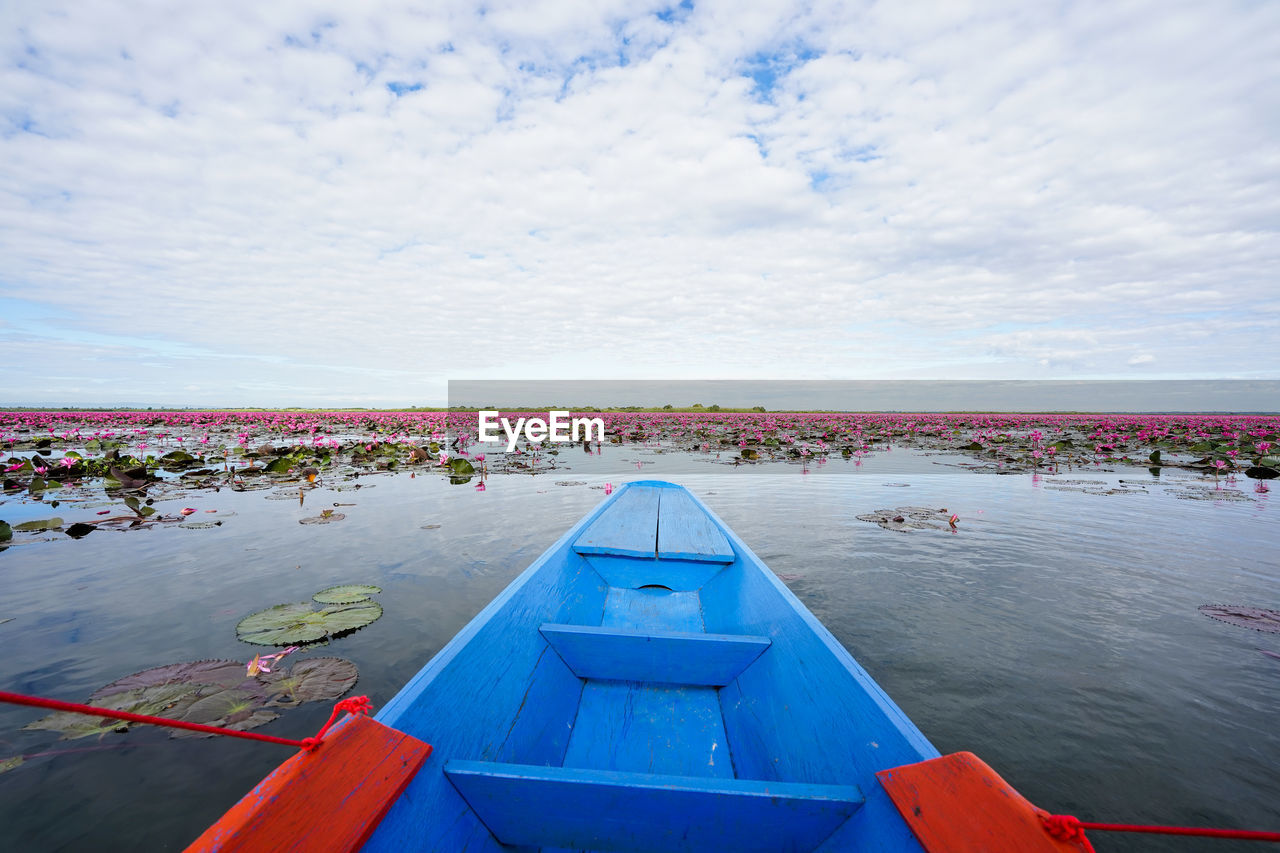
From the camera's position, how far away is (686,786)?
5.20ft

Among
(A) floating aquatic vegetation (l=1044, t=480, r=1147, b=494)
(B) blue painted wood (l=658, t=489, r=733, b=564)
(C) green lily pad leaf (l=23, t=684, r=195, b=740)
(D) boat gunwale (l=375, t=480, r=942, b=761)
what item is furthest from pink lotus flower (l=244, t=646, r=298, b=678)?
(A) floating aquatic vegetation (l=1044, t=480, r=1147, b=494)

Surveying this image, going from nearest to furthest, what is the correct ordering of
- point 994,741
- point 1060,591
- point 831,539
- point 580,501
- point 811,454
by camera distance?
point 994,741 → point 1060,591 → point 831,539 → point 580,501 → point 811,454

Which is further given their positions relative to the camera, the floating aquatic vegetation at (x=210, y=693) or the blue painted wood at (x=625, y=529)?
the blue painted wood at (x=625, y=529)

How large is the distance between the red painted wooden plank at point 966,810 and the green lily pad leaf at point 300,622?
11.8 feet

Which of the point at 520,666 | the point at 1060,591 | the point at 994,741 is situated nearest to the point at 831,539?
the point at 1060,591

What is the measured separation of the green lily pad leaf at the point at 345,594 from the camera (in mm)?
4016

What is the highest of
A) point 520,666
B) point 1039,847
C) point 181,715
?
point 1039,847

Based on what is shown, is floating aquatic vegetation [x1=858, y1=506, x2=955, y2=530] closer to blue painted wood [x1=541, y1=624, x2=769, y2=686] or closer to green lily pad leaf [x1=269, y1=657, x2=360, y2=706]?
blue painted wood [x1=541, y1=624, x2=769, y2=686]

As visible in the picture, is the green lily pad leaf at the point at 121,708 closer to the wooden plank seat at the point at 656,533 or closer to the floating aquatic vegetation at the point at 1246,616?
the wooden plank seat at the point at 656,533

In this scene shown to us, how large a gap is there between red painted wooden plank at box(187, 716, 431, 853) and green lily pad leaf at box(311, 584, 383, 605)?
2.95m

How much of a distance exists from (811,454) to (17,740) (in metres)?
15.9

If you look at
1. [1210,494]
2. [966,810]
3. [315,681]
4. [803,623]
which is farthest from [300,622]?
[1210,494]

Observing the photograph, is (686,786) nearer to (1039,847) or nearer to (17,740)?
(1039,847)

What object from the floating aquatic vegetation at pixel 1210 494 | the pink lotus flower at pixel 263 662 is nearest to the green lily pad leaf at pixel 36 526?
the pink lotus flower at pixel 263 662
